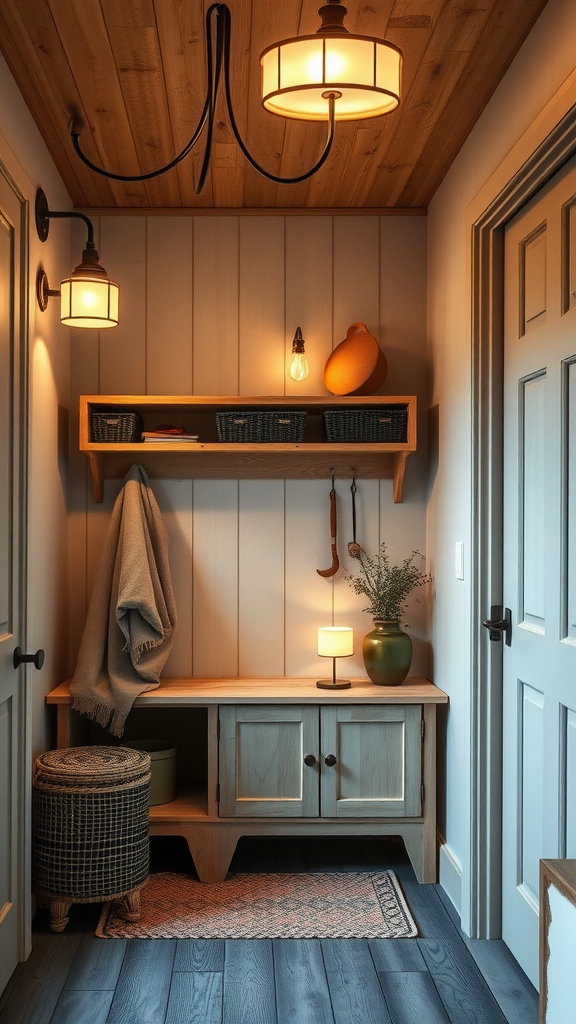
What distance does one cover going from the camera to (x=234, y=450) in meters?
3.57

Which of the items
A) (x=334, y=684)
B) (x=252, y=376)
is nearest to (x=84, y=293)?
(x=252, y=376)

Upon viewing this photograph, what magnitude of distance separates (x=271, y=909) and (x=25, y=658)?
117cm

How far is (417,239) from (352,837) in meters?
2.41

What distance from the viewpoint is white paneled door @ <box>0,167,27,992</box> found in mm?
2592

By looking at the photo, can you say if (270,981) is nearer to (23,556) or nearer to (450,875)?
(450,875)

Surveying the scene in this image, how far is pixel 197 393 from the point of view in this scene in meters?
3.82

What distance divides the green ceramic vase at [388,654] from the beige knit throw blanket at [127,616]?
76 centimetres

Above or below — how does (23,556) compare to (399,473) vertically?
below

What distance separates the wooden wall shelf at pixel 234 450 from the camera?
3.54 meters

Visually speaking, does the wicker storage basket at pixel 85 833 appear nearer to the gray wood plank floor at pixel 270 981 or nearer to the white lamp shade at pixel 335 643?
the gray wood plank floor at pixel 270 981

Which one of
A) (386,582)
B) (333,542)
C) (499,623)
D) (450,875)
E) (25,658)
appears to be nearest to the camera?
(25,658)

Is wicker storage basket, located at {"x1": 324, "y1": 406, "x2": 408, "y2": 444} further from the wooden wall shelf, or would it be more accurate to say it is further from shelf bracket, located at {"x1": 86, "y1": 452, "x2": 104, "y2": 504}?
shelf bracket, located at {"x1": 86, "y1": 452, "x2": 104, "y2": 504}

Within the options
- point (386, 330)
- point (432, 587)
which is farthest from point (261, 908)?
point (386, 330)

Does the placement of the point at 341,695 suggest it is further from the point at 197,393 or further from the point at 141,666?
the point at 197,393
